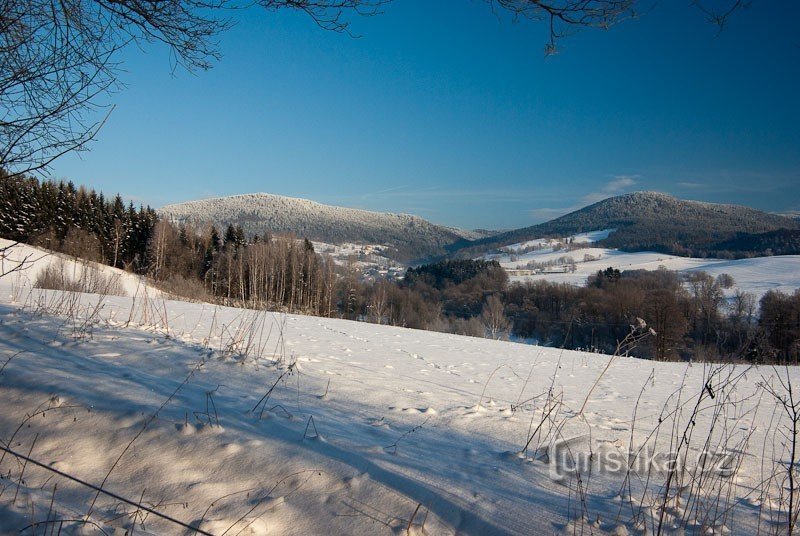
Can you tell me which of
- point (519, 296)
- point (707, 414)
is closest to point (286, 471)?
point (707, 414)

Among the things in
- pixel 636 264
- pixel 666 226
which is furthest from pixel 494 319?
pixel 666 226

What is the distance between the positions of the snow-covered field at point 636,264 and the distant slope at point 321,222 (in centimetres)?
3446

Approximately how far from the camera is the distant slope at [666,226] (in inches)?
4779

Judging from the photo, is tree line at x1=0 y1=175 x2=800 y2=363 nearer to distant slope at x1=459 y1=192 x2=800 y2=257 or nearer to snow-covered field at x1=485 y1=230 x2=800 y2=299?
snow-covered field at x1=485 y1=230 x2=800 y2=299

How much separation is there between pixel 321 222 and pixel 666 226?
125050mm

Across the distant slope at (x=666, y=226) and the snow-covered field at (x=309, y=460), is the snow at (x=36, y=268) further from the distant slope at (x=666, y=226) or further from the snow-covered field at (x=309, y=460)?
the distant slope at (x=666, y=226)

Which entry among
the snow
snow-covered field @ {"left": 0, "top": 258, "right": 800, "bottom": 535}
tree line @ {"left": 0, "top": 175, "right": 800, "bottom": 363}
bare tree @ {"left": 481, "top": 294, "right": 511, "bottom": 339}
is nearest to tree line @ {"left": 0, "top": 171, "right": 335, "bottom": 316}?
tree line @ {"left": 0, "top": 175, "right": 800, "bottom": 363}

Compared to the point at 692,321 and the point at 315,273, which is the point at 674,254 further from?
the point at 315,273

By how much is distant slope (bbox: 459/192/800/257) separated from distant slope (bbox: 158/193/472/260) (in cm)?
1832

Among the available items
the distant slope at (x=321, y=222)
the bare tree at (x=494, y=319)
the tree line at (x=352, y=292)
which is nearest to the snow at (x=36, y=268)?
the tree line at (x=352, y=292)

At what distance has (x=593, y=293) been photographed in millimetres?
55250

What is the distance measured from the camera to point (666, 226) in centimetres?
14825

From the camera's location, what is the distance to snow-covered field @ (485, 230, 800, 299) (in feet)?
233

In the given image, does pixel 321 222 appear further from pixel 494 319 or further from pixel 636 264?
pixel 494 319
